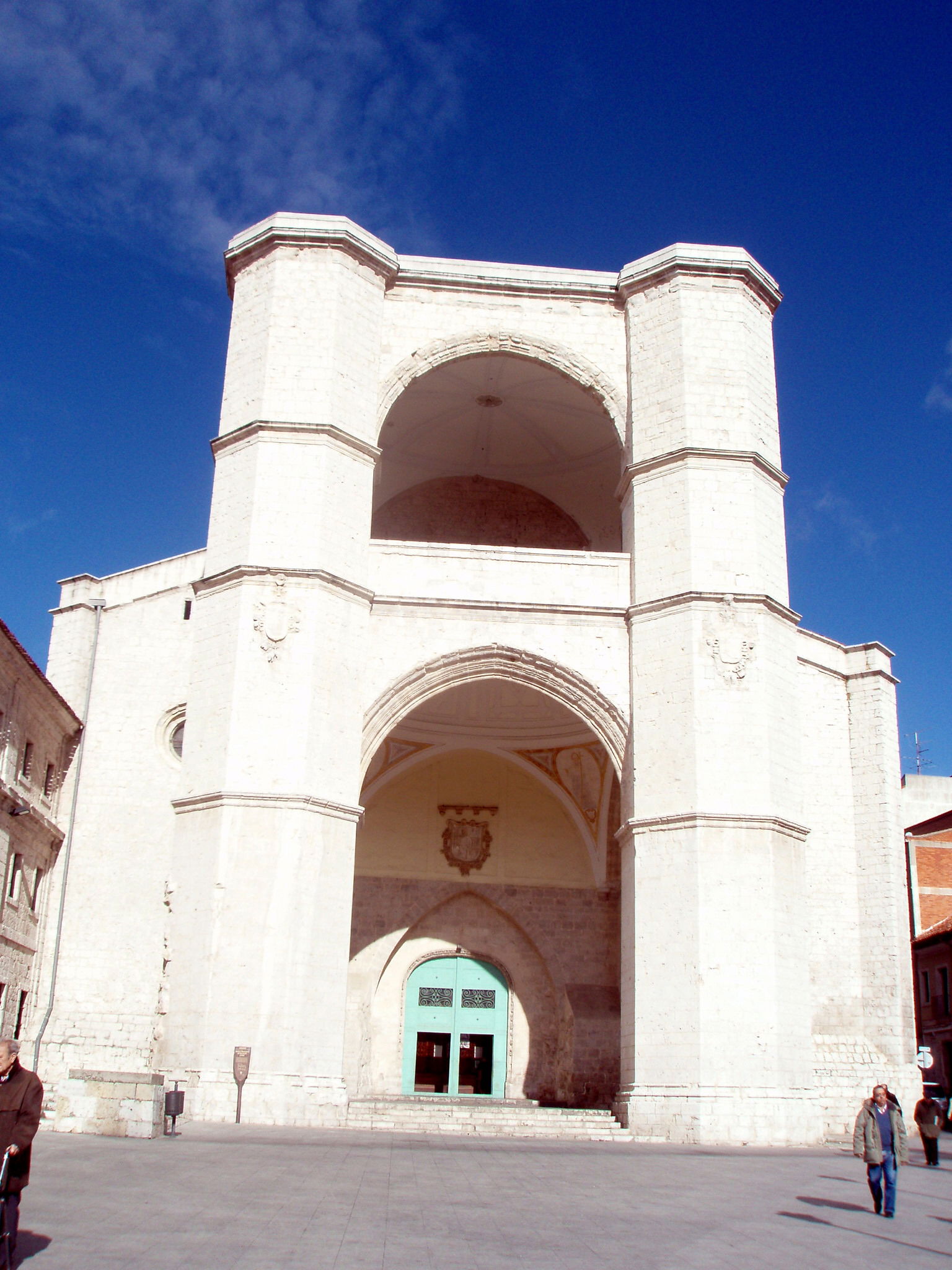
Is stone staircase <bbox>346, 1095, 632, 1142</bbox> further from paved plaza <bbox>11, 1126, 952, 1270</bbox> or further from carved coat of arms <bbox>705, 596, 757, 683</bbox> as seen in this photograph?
carved coat of arms <bbox>705, 596, 757, 683</bbox>

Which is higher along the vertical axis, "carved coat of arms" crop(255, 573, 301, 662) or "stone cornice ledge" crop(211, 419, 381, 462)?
"stone cornice ledge" crop(211, 419, 381, 462)

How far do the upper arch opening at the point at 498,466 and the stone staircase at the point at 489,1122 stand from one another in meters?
8.55

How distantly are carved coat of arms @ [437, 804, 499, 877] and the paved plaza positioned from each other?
819 centimetres

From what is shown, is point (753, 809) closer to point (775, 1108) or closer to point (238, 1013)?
point (775, 1108)

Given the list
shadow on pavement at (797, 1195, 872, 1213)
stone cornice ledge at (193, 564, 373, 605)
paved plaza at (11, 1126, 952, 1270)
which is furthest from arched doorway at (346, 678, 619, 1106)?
shadow on pavement at (797, 1195, 872, 1213)

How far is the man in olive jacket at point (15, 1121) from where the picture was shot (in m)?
5.32

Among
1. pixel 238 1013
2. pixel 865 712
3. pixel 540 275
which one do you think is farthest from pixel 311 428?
pixel 865 712

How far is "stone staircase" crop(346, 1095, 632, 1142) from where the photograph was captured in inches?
534

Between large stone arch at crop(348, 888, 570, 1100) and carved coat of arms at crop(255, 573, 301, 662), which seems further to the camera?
large stone arch at crop(348, 888, 570, 1100)

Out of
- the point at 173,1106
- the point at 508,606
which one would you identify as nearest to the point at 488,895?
the point at 508,606

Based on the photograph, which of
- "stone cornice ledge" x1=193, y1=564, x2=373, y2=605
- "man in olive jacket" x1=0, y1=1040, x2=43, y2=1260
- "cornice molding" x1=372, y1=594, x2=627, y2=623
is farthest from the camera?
"cornice molding" x1=372, y1=594, x2=627, y2=623

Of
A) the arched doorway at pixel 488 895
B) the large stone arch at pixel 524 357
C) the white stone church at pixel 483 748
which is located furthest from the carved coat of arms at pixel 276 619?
the arched doorway at pixel 488 895

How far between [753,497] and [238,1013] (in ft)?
29.4

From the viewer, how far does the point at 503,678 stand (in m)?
16.2
